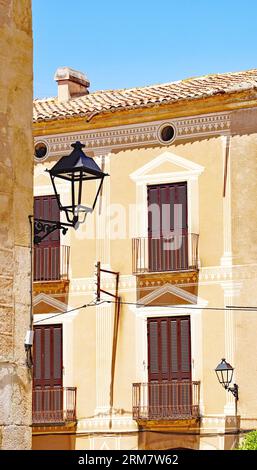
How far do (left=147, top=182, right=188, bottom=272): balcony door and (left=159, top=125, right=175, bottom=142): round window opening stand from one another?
1200 millimetres

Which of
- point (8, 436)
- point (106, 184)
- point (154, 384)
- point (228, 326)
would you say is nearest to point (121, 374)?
point (154, 384)

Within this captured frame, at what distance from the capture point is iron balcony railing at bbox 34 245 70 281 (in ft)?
97.2

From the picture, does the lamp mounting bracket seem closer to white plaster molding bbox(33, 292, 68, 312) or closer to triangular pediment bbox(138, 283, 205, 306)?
triangular pediment bbox(138, 283, 205, 306)

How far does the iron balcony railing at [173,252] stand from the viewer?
28.2 meters

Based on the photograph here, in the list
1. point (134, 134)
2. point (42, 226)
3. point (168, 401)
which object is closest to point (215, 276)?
point (168, 401)

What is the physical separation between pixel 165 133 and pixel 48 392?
6.72 metres

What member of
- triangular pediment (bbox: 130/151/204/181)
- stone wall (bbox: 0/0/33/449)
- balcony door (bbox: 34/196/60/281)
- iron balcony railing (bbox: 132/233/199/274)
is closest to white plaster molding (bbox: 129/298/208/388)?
iron balcony railing (bbox: 132/233/199/274)

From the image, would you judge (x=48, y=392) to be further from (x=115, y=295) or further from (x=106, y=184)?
(x=106, y=184)

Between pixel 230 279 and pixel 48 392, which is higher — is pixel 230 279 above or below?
above

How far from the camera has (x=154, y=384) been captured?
28.1 meters

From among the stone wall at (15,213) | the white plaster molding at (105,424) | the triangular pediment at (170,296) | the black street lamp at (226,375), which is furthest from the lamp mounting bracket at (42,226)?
the white plaster molding at (105,424)
